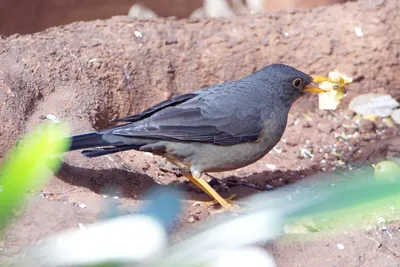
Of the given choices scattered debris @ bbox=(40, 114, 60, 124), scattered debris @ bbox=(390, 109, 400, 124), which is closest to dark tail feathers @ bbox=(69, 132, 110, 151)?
scattered debris @ bbox=(40, 114, 60, 124)

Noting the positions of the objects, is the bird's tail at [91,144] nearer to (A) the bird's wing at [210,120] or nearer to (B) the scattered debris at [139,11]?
(A) the bird's wing at [210,120]

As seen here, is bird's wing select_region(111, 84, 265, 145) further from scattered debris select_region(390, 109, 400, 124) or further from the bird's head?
scattered debris select_region(390, 109, 400, 124)

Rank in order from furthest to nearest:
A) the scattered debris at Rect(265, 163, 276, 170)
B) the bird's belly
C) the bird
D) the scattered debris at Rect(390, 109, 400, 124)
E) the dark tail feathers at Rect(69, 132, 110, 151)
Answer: the scattered debris at Rect(390, 109, 400, 124) < the scattered debris at Rect(265, 163, 276, 170) < the bird's belly < the bird < the dark tail feathers at Rect(69, 132, 110, 151)

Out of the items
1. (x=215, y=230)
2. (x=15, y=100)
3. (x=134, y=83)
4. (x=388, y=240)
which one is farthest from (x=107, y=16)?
(x=215, y=230)

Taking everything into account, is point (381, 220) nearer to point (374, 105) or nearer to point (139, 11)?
point (374, 105)

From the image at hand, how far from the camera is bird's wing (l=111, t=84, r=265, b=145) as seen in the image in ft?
13.9

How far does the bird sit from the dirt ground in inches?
12.3

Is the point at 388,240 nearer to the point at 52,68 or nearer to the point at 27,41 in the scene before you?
the point at 52,68

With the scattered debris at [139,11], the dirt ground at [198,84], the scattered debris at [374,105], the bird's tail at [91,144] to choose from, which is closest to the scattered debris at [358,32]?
the dirt ground at [198,84]

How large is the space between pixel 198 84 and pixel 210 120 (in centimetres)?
149

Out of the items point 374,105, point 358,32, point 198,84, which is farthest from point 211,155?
point 358,32

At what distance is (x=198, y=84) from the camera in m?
5.82

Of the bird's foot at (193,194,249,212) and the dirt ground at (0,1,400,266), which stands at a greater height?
the dirt ground at (0,1,400,266)

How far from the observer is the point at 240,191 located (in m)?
4.86
